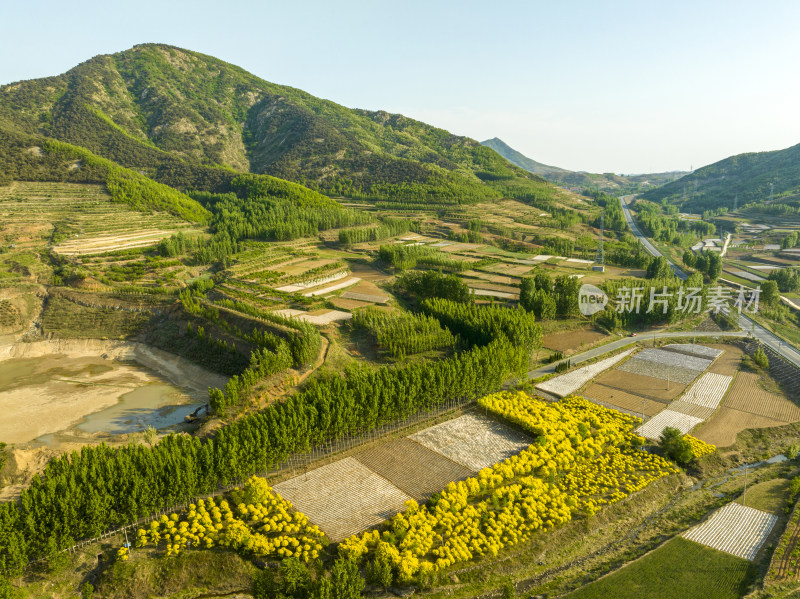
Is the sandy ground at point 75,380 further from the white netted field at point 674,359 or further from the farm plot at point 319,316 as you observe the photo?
the white netted field at point 674,359

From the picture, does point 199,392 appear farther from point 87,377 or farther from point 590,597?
point 590,597

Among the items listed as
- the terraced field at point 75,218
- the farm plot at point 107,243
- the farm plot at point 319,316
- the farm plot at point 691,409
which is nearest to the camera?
the farm plot at point 691,409

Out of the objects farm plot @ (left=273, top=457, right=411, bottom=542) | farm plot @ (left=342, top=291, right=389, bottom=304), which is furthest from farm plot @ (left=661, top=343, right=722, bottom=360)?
farm plot @ (left=273, top=457, right=411, bottom=542)

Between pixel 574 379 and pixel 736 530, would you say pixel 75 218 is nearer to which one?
pixel 574 379

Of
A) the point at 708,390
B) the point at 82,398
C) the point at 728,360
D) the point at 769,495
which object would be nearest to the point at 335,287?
the point at 82,398

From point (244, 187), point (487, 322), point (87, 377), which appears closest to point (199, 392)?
point (87, 377)

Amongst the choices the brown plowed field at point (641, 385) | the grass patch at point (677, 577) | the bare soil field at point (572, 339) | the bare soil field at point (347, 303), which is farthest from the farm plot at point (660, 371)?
the bare soil field at point (347, 303)
